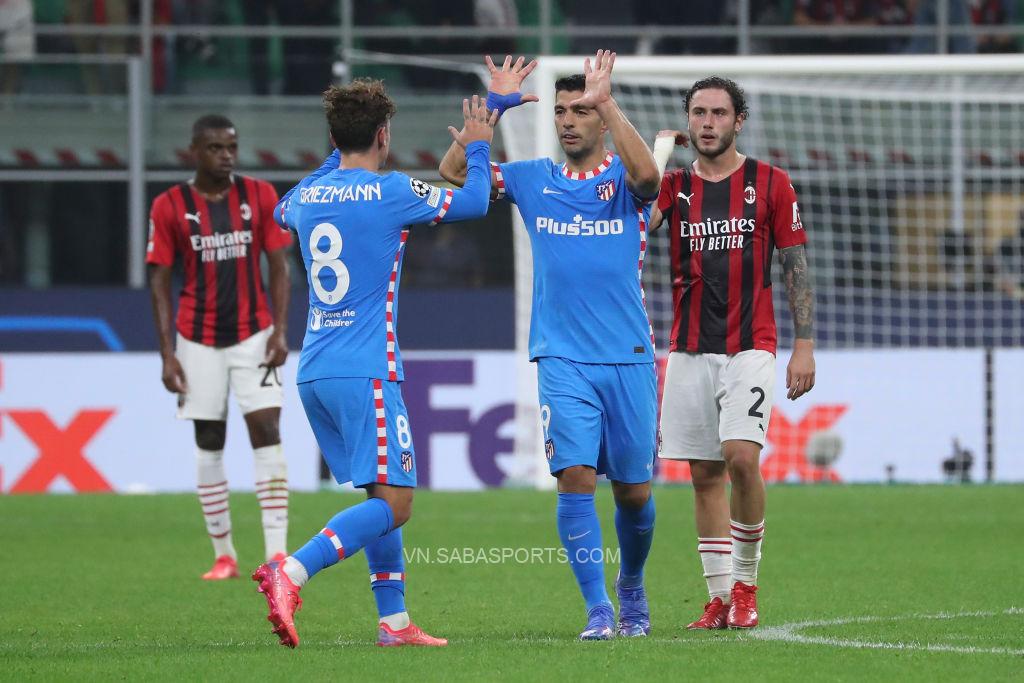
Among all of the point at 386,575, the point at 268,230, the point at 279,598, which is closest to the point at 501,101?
the point at 386,575

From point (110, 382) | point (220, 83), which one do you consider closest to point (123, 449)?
point (110, 382)

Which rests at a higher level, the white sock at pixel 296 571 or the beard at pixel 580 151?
the beard at pixel 580 151

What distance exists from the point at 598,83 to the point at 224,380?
3703 mm

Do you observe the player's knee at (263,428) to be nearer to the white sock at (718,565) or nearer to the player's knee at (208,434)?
the player's knee at (208,434)

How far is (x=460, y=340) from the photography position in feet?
50.8

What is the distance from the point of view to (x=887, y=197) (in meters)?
16.6

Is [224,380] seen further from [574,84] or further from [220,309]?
[574,84]

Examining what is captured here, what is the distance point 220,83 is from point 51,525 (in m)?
7.59

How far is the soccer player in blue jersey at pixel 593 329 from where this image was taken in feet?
20.8

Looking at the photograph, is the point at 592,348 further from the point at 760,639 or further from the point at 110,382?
the point at 110,382

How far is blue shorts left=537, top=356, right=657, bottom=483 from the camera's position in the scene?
6.32m

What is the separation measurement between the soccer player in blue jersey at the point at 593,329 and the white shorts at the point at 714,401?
1.21 ft

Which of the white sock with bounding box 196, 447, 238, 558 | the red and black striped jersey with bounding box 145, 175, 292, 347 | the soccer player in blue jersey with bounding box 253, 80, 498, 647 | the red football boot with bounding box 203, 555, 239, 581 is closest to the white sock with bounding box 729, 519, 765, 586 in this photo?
the soccer player in blue jersey with bounding box 253, 80, 498, 647

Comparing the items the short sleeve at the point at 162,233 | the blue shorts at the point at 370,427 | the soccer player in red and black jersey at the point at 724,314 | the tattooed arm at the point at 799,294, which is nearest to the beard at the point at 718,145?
the soccer player in red and black jersey at the point at 724,314
